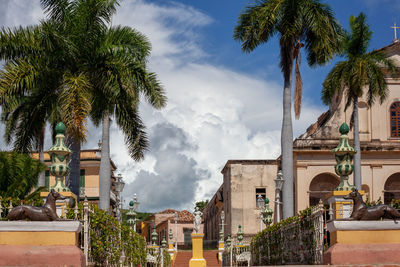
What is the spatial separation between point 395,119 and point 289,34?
19.6 metres

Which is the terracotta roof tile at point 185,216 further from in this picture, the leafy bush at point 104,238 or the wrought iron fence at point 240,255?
the leafy bush at point 104,238

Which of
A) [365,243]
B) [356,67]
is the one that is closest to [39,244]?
[365,243]

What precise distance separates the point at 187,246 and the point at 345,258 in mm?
48969

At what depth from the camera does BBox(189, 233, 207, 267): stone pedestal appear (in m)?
26.8

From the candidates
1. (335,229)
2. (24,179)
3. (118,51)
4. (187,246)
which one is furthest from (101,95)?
(187,246)

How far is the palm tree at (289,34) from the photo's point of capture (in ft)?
71.8

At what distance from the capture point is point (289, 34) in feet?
73.2

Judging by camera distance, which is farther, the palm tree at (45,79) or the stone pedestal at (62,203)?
the palm tree at (45,79)

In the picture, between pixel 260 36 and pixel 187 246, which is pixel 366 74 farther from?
pixel 187 246


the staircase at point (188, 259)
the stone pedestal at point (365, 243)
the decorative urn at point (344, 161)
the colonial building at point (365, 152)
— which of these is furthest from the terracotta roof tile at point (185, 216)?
the stone pedestal at point (365, 243)

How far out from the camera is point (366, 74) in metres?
28.3

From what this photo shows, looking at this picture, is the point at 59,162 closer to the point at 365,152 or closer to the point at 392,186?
the point at 365,152

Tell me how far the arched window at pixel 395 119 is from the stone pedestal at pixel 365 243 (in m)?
29.4

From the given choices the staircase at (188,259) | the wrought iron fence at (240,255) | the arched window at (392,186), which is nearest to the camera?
the wrought iron fence at (240,255)
